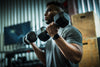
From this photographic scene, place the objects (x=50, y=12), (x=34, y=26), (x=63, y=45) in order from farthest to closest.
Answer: (x=34, y=26), (x=50, y=12), (x=63, y=45)

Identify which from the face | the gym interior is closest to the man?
the face

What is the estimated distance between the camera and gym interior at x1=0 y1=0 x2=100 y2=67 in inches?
82.7

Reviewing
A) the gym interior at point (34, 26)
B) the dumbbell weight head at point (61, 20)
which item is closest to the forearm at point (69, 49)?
the dumbbell weight head at point (61, 20)

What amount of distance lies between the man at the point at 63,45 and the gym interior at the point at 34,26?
0.96m

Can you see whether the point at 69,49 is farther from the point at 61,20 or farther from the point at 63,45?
the point at 61,20

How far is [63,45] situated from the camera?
0.96 m

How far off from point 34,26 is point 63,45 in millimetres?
3234

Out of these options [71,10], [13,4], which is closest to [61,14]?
[71,10]

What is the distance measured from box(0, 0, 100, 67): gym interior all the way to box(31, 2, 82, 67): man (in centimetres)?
96

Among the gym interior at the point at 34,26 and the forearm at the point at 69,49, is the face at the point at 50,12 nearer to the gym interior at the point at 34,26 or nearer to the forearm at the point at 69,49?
the forearm at the point at 69,49

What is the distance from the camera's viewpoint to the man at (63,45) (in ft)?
3.20

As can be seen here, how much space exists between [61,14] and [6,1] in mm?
4737

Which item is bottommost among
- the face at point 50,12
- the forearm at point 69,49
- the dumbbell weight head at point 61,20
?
the forearm at point 69,49

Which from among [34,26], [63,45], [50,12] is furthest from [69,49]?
[34,26]
